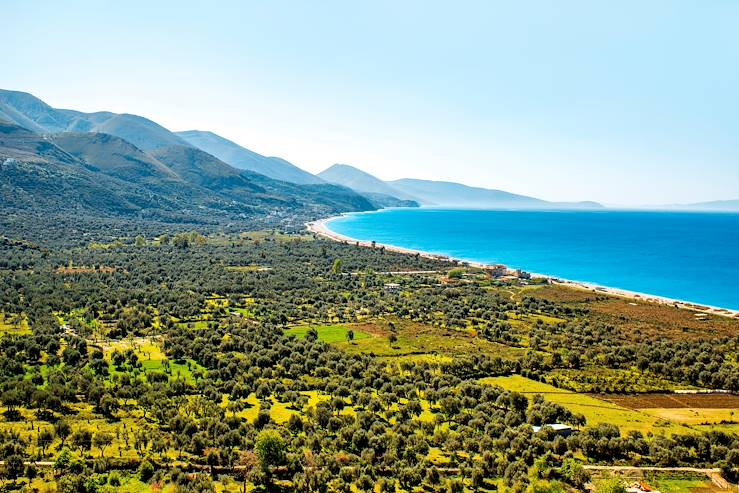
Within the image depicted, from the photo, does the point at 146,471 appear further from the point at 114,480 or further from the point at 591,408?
the point at 591,408

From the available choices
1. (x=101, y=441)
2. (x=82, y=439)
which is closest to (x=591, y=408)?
(x=101, y=441)

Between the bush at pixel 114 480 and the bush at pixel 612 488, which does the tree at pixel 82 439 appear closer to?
the bush at pixel 114 480

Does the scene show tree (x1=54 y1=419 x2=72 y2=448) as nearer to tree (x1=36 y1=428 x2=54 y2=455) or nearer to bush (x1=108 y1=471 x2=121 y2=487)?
tree (x1=36 y1=428 x2=54 y2=455)

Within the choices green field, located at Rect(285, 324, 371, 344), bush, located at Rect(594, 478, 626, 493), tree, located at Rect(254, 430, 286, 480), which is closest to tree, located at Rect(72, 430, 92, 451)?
tree, located at Rect(254, 430, 286, 480)

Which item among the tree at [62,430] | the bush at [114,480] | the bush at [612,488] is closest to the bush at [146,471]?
the bush at [114,480]

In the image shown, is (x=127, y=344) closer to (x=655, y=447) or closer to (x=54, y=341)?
(x=54, y=341)

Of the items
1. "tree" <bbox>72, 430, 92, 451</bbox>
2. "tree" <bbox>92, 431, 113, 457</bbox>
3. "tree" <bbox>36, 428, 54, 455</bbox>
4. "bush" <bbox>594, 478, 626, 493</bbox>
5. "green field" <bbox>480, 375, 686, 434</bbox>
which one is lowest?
"tree" <bbox>36, 428, 54, 455</bbox>
